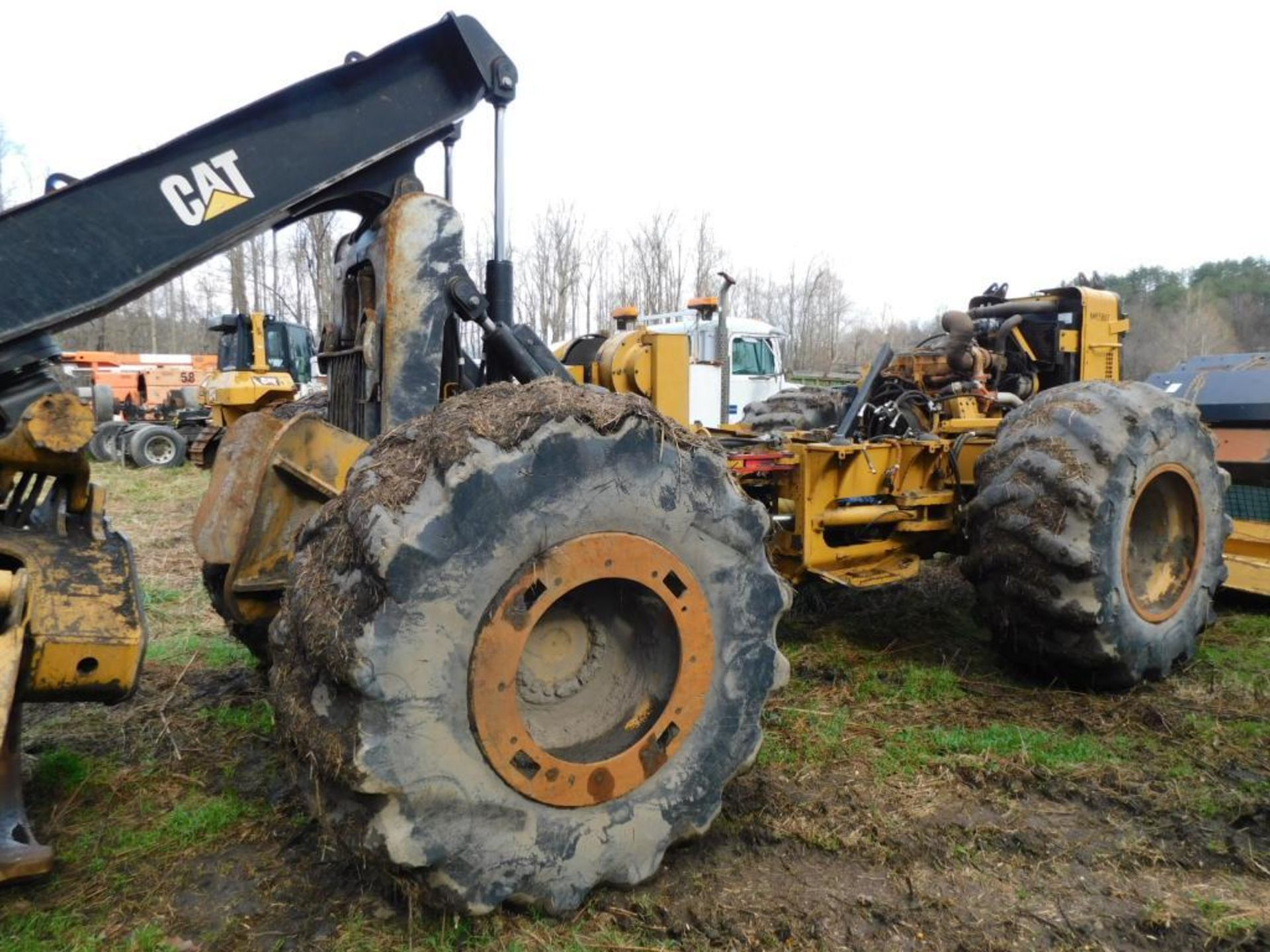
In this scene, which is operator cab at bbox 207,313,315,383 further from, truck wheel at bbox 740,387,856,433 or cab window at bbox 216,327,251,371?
truck wheel at bbox 740,387,856,433

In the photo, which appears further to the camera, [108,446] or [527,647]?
[108,446]

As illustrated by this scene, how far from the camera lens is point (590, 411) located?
2725 mm

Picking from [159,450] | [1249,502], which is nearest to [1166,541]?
[1249,502]

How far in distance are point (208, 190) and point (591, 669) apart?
2.10 meters

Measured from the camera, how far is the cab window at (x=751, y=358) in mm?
17859

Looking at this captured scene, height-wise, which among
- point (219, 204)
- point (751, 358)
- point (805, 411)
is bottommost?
point (805, 411)

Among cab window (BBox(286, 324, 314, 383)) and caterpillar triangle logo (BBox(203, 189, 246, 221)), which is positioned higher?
cab window (BBox(286, 324, 314, 383))

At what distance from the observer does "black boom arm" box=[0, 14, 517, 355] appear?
2.96m

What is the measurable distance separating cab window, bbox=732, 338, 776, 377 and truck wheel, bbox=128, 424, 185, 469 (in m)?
11.3

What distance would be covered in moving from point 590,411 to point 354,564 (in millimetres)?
792

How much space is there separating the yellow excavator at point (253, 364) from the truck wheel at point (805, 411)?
10421mm

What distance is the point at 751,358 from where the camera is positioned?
1797cm

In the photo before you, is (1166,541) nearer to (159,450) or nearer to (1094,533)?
(1094,533)

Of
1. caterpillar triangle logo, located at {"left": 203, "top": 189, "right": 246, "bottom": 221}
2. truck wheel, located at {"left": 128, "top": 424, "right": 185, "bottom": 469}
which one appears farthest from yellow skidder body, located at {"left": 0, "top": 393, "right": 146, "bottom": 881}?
truck wheel, located at {"left": 128, "top": 424, "right": 185, "bottom": 469}
